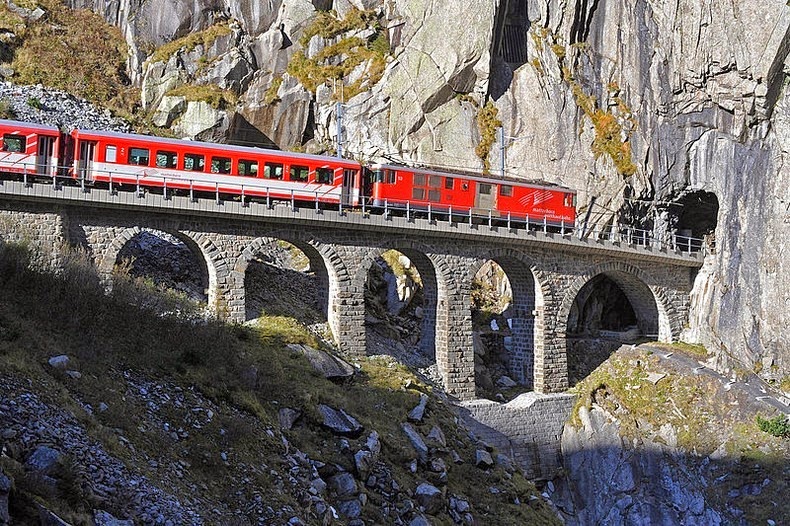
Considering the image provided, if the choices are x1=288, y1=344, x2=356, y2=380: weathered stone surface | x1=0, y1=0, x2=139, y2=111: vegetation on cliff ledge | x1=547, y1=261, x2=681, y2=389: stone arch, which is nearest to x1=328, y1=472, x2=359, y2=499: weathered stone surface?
x1=288, y1=344, x2=356, y2=380: weathered stone surface

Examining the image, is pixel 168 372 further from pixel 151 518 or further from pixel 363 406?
pixel 363 406

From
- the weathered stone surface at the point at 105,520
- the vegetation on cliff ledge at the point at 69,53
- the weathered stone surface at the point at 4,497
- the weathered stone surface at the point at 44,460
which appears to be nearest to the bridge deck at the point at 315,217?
the weathered stone surface at the point at 44,460

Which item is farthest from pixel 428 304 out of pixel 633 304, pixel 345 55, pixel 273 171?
pixel 345 55

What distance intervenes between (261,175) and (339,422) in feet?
39.5

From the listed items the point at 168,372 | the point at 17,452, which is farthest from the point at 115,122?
the point at 17,452

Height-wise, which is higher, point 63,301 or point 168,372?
point 63,301

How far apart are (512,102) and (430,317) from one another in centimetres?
1663

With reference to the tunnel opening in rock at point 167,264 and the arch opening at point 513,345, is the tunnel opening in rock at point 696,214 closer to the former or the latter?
the arch opening at point 513,345

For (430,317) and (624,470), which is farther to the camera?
(430,317)

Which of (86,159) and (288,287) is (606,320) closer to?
(288,287)

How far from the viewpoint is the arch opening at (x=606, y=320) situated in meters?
37.4

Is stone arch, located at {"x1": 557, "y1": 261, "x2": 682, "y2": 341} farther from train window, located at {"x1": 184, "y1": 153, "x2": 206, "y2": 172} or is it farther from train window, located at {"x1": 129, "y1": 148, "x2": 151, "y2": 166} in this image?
train window, located at {"x1": 129, "y1": 148, "x2": 151, "y2": 166}

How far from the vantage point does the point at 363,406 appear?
2364 centimetres

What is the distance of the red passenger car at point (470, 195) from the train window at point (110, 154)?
1000cm
